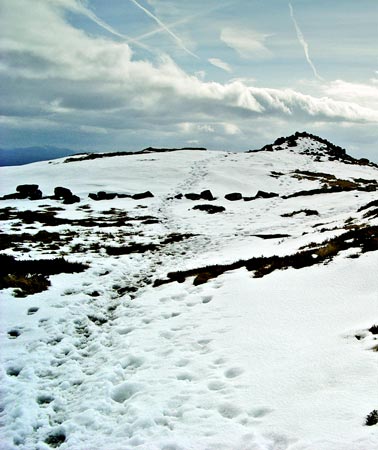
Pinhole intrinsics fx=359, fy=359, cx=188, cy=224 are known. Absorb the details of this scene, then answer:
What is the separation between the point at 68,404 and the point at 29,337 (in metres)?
3.19

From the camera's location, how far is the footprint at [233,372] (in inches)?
290

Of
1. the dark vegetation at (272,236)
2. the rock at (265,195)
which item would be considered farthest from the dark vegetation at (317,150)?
the dark vegetation at (272,236)

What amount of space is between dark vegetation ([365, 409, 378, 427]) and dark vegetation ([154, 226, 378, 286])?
26.9ft

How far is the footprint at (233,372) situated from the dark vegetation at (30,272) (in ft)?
26.1

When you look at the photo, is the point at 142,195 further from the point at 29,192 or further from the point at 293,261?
the point at 293,261

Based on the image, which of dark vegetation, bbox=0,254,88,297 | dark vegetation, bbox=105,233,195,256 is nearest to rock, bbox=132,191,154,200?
dark vegetation, bbox=105,233,195,256

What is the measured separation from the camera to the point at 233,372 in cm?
746

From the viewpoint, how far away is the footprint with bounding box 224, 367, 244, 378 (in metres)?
7.36

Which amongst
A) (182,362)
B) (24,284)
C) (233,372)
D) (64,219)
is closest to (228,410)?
(233,372)

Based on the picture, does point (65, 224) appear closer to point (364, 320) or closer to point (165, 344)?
point (165, 344)

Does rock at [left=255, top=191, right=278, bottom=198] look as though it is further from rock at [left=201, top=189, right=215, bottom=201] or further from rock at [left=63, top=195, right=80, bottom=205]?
rock at [left=63, top=195, right=80, bottom=205]

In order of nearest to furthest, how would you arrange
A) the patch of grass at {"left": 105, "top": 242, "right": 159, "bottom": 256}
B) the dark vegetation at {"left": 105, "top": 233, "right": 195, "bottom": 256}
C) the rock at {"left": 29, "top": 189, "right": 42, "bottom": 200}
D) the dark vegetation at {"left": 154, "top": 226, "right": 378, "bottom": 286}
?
the dark vegetation at {"left": 154, "top": 226, "right": 378, "bottom": 286} → the patch of grass at {"left": 105, "top": 242, "right": 159, "bottom": 256} → the dark vegetation at {"left": 105, "top": 233, "right": 195, "bottom": 256} → the rock at {"left": 29, "top": 189, "right": 42, "bottom": 200}

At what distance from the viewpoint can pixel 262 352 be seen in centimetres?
794

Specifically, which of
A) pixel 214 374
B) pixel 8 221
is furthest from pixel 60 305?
pixel 8 221
